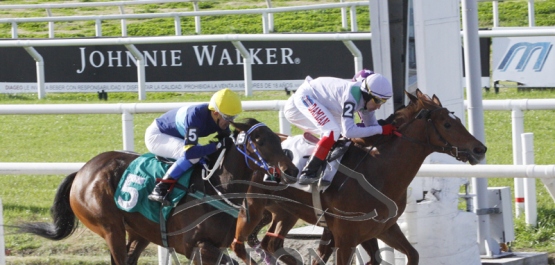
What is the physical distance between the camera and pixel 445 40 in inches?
242

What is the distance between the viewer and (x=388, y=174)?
5793mm

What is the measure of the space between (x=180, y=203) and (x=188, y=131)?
0.44 m

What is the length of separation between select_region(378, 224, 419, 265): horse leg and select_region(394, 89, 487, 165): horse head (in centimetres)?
57

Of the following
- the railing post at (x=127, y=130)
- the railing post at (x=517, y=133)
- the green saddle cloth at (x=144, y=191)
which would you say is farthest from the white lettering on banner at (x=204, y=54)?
the green saddle cloth at (x=144, y=191)

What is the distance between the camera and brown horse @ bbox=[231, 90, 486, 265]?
5.72 meters

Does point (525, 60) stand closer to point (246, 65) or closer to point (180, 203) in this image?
point (246, 65)

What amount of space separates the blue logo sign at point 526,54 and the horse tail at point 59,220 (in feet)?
20.4

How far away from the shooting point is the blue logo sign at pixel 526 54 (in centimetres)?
1093

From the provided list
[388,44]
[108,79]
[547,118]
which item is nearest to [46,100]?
[108,79]

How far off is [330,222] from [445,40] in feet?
4.40

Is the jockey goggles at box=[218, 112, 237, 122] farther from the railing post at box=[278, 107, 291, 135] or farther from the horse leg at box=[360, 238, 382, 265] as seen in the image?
the railing post at box=[278, 107, 291, 135]

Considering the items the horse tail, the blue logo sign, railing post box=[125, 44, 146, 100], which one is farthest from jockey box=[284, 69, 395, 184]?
railing post box=[125, 44, 146, 100]

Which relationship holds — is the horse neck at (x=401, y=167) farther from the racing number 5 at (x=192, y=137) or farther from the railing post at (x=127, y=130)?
the railing post at (x=127, y=130)

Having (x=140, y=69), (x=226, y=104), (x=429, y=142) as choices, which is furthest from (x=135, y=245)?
(x=140, y=69)
